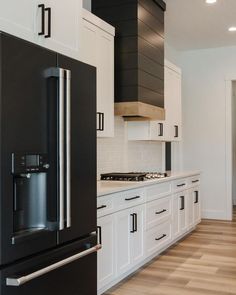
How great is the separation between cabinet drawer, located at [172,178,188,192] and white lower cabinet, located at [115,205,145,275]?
3.51 ft

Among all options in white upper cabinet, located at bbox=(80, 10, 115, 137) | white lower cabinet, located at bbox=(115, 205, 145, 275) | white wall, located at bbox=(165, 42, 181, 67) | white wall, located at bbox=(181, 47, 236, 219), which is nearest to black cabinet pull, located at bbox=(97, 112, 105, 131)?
white upper cabinet, located at bbox=(80, 10, 115, 137)

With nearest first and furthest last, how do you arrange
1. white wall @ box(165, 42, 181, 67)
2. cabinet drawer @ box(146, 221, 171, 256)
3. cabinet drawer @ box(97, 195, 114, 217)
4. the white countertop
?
1. cabinet drawer @ box(97, 195, 114, 217)
2. the white countertop
3. cabinet drawer @ box(146, 221, 171, 256)
4. white wall @ box(165, 42, 181, 67)

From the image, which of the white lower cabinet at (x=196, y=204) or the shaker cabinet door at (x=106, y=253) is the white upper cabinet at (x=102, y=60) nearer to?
the shaker cabinet door at (x=106, y=253)

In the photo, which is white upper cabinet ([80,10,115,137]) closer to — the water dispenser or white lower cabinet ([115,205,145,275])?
white lower cabinet ([115,205,145,275])

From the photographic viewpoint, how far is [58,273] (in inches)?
83.3

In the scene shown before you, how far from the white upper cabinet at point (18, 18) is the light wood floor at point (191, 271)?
2.20m

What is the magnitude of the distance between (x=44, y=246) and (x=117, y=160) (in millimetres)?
2852

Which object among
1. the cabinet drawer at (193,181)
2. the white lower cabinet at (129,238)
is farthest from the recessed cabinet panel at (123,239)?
the cabinet drawer at (193,181)

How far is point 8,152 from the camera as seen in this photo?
1764 millimetres

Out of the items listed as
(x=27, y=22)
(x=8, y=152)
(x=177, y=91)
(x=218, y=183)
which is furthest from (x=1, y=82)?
(x=218, y=183)

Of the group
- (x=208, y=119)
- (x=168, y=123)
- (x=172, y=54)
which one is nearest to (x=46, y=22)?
(x=168, y=123)

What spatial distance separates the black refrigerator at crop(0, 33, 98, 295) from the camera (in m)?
1.77

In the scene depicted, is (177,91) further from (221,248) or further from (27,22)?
(27,22)

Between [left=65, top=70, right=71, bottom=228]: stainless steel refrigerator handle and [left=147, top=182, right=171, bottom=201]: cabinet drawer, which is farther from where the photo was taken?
[left=147, top=182, right=171, bottom=201]: cabinet drawer
